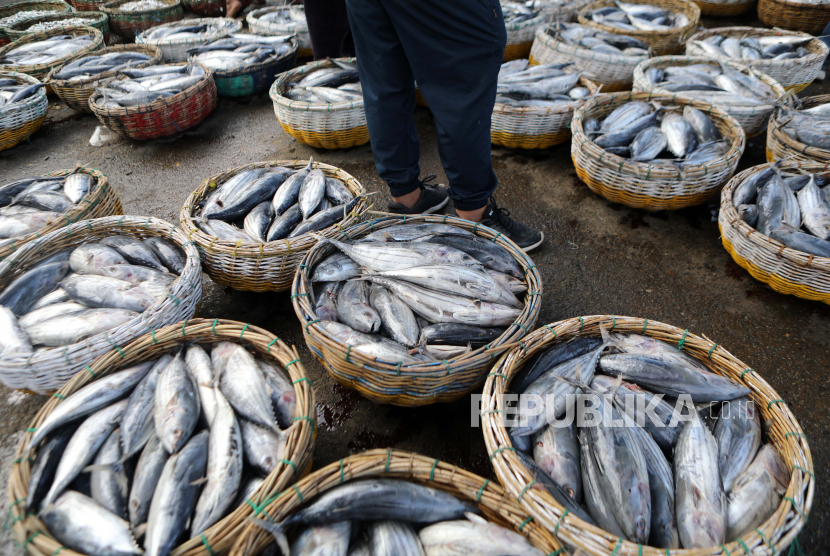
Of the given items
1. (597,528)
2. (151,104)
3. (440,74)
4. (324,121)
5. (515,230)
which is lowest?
(515,230)

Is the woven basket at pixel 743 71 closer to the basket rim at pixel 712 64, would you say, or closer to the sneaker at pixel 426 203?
the basket rim at pixel 712 64

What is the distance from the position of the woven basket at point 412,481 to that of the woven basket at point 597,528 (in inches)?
1.9

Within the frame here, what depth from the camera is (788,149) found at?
305 cm

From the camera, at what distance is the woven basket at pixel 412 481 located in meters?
1.36

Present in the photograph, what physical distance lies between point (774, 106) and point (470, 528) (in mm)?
3837

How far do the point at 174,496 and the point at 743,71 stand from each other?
517 cm

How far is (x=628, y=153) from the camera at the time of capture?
3211 millimetres

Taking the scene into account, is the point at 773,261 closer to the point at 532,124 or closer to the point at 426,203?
the point at 532,124

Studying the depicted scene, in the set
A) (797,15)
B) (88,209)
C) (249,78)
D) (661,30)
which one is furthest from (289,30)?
(797,15)

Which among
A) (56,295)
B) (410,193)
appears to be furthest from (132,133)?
(410,193)

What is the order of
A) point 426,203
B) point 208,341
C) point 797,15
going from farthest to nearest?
point 797,15 < point 426,203 < point 208,341

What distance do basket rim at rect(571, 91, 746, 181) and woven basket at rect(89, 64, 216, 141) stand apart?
3.39 metres

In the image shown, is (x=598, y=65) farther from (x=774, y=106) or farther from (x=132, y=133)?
(x=132, y=133)

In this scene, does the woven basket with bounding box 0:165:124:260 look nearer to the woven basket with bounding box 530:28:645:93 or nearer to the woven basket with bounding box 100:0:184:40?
the woven basket with bounding box 530:28:645:93
